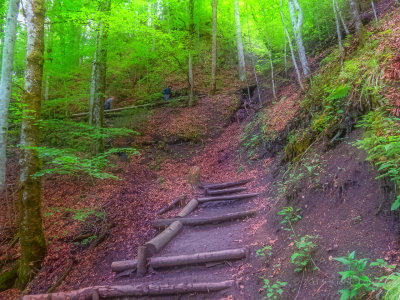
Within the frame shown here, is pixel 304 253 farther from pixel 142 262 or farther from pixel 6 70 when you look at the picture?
pixel 6 70

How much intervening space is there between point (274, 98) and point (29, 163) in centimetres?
1126

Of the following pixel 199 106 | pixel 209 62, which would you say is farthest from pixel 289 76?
pixel 209 62

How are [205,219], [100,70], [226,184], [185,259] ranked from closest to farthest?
1. [185,259]
2. [205,219]
3. [226,184]
4. [100,70]

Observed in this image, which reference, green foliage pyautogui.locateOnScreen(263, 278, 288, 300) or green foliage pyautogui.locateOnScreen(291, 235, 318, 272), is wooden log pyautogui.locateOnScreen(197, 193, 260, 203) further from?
green foliage pyautogui.locateOnScreen(263, 278, 288, 300)

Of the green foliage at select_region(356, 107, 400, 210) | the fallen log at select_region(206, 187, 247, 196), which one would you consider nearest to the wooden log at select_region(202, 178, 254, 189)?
the fallen log at select_region(206, 187, 247, 196)

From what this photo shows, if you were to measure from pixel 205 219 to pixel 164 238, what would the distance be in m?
1.30

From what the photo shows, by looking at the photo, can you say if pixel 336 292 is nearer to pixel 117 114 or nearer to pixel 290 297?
pixel 290 297

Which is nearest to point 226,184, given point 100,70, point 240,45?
point 100,70

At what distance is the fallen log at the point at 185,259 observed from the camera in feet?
15.3

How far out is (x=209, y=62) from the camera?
20094 mm

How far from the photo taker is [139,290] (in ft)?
14.7

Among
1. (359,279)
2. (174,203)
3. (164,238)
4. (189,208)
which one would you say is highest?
(174,203)

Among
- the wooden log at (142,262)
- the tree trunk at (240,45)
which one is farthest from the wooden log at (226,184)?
the tree trunk at (240,45)

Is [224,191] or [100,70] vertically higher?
[100,70]
